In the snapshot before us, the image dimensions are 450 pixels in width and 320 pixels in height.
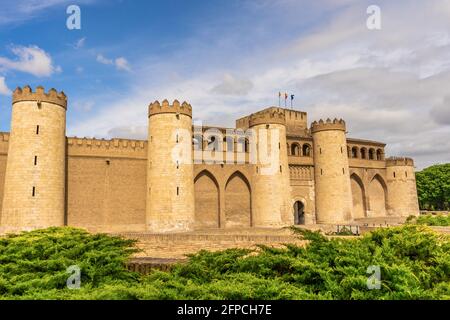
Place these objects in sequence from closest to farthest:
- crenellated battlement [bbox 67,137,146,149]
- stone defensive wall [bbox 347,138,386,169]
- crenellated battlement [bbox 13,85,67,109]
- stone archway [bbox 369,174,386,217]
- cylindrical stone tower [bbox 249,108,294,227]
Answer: crenellated battlement [bbox 13,85,67,109]
crenellated battlement [bbox 67,137,146,149]
cylindrical stone tower [bbox 249,108,294,227]
stone defensive wall [bbox 347,138,386,169]
stone archway [bbox 369,174,386,217]

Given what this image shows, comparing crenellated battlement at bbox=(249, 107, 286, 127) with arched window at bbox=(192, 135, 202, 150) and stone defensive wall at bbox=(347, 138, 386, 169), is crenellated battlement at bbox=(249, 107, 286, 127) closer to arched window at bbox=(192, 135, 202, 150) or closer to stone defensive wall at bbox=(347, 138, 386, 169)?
arched window at bbox=(192, 135, 202, 150)

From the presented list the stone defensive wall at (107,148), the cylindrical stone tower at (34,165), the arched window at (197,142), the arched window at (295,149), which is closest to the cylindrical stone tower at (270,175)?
the arched window at (295,149)

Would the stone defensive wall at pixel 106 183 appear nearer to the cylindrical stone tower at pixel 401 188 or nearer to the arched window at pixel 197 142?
the arched window at pixel 197 142

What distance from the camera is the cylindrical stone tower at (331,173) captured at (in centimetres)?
3350

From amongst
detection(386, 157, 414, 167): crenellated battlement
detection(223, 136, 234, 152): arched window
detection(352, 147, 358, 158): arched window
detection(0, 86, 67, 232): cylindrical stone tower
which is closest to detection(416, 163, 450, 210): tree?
detection(386, 157, 414, 167): crenellated battlement

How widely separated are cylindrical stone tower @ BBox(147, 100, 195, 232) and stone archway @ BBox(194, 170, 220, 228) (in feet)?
9.18

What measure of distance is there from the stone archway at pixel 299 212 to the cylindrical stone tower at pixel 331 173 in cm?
135

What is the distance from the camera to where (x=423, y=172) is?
61.3 m

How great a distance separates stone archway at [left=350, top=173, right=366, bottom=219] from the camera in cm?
3850

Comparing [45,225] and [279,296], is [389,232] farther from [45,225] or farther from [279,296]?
[45,225]

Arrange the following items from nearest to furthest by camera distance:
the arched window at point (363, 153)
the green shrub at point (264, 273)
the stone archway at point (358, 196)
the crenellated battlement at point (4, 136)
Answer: the green shrub at point (264, 273) < the crenellated battlement at point (4, 136) < the stone archway at point (358, 196) < the arched window at point (363, 153)
